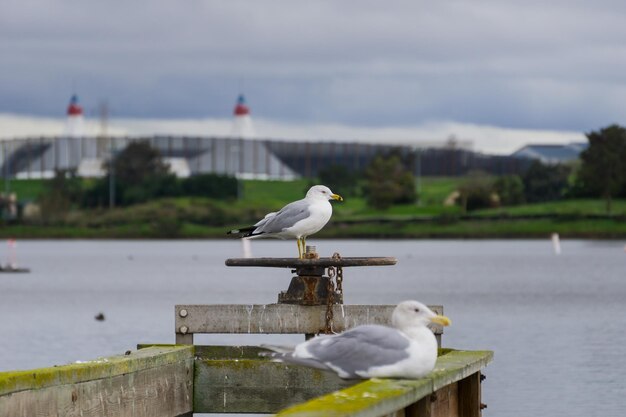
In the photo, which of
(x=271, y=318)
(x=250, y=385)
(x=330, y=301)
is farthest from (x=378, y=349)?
(x=330, y=301)

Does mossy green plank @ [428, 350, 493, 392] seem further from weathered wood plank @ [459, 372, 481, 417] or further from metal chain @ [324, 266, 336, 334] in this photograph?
metal chain @ [324, 266, 336, 334]

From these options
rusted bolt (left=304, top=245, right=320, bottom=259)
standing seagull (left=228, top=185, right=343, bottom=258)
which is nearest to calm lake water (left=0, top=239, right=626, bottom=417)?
rusted bolt (left=304, top=245, right=320, bottom=259)

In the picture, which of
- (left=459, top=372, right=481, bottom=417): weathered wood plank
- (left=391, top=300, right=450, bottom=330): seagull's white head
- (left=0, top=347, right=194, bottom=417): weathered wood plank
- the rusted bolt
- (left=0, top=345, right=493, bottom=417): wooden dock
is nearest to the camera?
(left=0, top=345, right=493, bottom=417): wooden dock

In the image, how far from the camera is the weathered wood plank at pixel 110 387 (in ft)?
50.5

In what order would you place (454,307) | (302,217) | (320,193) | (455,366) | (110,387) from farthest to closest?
1. (454,307)
2. (320,193)
3. (302,217)
4. (110,387)
5. (455,366)

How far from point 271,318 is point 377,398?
6.37 meters

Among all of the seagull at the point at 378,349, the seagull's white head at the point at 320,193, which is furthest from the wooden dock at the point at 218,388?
the seagull's white head at the point at 320,193

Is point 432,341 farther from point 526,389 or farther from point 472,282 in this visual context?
point 472,282

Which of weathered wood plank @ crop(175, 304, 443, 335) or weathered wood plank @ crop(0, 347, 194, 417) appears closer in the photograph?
weathered wood plank @ crop(0, 347, 194, 417)

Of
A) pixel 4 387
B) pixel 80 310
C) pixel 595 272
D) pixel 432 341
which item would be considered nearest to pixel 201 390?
pixel 4 387

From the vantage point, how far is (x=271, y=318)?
19344mm

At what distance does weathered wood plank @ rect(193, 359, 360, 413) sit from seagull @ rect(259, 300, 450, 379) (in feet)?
16.7

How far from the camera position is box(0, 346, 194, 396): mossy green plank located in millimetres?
15281

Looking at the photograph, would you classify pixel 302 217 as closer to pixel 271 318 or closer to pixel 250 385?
pixel 271 318
